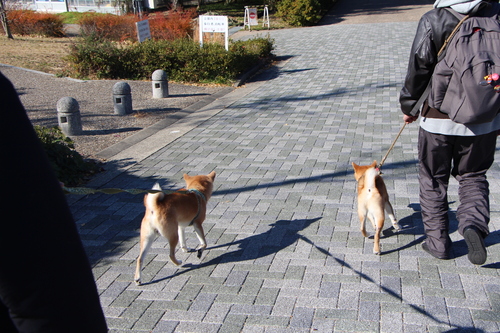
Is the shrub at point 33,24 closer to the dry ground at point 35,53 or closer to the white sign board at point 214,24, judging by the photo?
the dry ground at point 35,53

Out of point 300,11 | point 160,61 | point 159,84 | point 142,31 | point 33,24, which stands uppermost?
point 300,11

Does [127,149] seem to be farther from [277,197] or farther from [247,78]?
[247,78]

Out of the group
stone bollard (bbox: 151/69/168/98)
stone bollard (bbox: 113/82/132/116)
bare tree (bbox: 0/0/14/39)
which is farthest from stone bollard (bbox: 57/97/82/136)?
bare tree (bbox: 0/0/14/39)

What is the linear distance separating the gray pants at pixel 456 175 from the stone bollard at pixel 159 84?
8048 mm

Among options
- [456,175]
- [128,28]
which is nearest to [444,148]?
[456,175]

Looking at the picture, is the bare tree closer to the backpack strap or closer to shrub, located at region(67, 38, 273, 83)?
shrub, located at region(67, 38, 273, 83)

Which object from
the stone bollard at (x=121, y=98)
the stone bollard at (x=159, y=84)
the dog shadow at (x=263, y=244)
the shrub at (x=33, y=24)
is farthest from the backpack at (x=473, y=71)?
the shrub at (x=33, y=24)

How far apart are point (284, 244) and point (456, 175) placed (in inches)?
62.3

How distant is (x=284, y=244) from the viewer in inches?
167

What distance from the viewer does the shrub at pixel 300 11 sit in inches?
967

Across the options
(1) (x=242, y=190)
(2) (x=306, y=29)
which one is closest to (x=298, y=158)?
(1) (x=242, y=190)

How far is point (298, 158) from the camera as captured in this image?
6.61m

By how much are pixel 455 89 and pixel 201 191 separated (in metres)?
2.22

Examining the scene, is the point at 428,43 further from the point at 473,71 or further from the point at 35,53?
the point at 35,53
